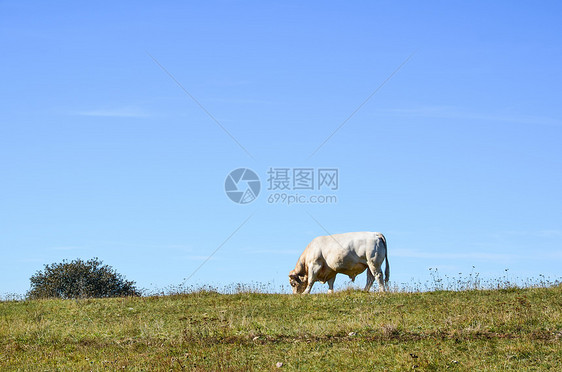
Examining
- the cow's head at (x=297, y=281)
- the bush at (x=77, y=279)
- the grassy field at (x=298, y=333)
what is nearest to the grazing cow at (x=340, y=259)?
the cow's head at (x=297, y=281)

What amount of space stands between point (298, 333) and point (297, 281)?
12228 millimetres

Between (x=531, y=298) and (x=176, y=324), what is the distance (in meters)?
11.3

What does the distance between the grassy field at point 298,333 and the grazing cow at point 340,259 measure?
11.7 ft

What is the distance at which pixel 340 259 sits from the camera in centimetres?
2798

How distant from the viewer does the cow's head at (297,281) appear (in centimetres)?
2972

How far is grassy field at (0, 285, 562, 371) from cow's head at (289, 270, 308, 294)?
5.30 metres

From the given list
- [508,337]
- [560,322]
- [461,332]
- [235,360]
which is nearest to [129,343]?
[235,360]

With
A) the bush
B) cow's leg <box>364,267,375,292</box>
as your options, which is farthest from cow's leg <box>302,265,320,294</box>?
the bush

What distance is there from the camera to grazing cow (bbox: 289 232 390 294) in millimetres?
27297

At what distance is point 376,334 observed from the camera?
672 inches

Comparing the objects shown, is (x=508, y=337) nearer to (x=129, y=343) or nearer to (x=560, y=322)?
(x=560, y=322)

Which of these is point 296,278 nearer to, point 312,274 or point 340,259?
point 312,274

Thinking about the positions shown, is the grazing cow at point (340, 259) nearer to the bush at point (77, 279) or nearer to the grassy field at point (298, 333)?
the grassy field at point (298, 333)

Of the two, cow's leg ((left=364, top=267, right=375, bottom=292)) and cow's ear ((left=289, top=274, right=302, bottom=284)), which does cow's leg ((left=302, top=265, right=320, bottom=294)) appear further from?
cow's leg ((left=364, top=267, right=375, bottom=292))
